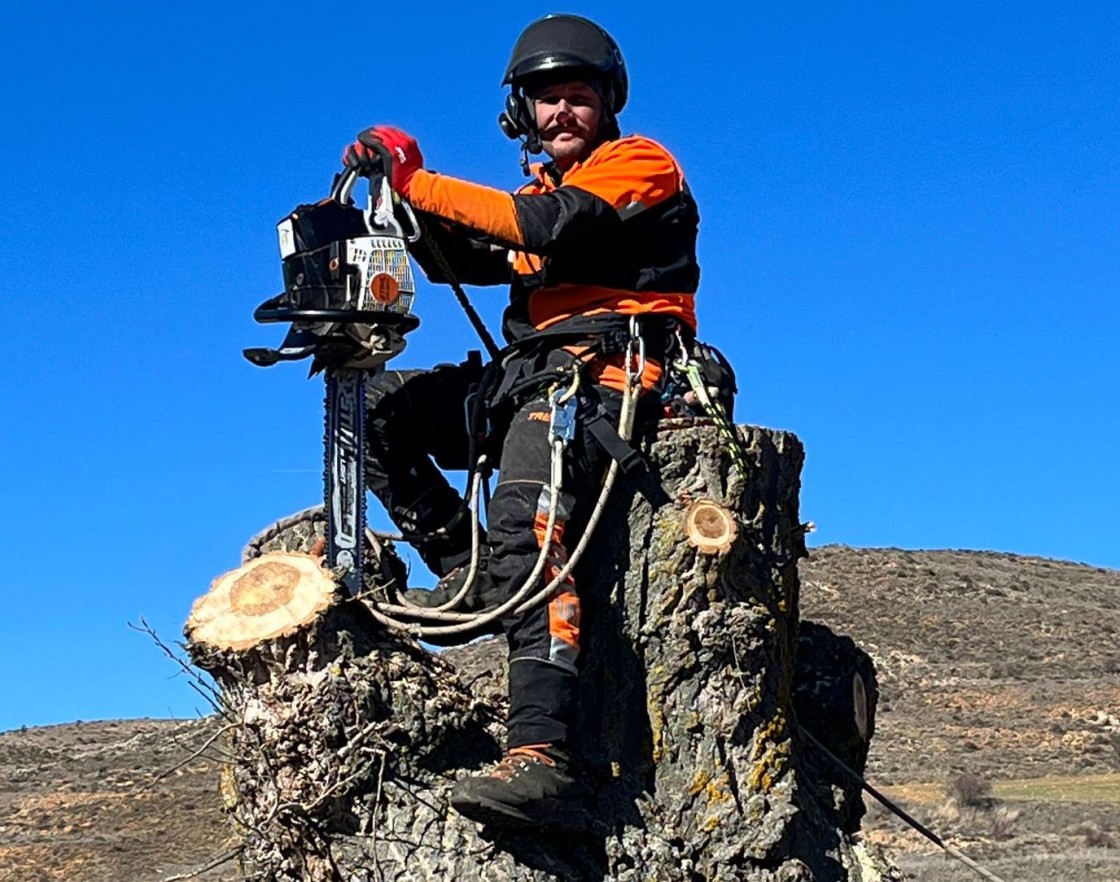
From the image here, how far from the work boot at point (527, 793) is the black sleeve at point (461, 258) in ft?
6.24

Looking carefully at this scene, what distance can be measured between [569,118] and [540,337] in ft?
2.64

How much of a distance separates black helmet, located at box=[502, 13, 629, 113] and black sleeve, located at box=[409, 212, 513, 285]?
1.89ft

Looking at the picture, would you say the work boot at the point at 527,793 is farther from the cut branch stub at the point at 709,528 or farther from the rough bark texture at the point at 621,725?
the cut branch stub at the point at 709,528

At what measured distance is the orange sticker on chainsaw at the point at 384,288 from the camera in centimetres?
548

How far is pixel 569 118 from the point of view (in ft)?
19.0

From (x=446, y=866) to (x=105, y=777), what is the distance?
24.6 meters

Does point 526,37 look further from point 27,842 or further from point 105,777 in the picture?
point 105,777

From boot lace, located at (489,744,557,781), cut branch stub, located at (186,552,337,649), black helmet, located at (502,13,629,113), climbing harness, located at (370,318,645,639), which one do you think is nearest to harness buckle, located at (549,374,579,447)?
climbing harness, located at (370,318,645,639)

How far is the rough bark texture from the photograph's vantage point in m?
4.95

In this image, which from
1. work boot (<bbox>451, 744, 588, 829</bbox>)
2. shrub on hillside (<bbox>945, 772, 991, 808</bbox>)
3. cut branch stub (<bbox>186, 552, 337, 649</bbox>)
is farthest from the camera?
shrub on hillside (<bbox>945, 772, 991, 808</bbox>)

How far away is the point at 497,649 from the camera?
3073 cm

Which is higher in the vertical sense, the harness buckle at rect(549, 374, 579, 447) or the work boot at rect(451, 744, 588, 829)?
the harness buckle at rect(549, 374, 579, 447)

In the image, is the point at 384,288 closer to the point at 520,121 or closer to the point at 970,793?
the point at 520,121

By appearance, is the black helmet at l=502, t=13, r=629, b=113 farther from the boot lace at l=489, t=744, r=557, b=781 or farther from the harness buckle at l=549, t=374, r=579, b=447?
the boot lace at l=489, t=744, r=557, b=781
